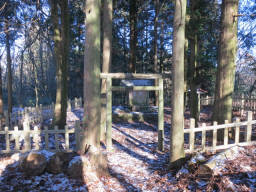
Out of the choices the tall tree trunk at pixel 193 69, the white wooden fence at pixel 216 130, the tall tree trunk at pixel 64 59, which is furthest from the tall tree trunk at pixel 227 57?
the tall tree trunk at pixel 64 59

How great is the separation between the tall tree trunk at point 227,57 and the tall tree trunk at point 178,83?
2.72 meters

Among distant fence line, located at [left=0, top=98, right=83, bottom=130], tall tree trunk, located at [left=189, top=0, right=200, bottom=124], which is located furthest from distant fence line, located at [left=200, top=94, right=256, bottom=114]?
distant fence line, located at [left=0, top=98, right=83, bottom=130]

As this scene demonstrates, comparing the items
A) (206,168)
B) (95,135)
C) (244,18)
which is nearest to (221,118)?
(206,168)

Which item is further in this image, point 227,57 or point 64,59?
point 64,59

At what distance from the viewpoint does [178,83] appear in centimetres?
485

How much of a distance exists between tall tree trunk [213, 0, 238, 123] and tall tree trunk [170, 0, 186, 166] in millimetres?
2724

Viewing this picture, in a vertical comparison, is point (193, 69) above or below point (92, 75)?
above

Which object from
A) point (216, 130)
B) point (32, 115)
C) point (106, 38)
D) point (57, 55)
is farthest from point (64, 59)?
point (216, 130)

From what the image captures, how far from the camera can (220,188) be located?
11.6 ft

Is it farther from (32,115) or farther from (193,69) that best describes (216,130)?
(32,115)

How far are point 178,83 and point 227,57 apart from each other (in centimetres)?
304

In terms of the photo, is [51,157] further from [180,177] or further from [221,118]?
[221,118]

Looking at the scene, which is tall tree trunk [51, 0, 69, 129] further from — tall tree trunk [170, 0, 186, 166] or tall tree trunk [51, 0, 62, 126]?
tall tree trunk [170, 0, 186, 166]

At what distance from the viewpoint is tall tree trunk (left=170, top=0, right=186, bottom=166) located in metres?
4.77
